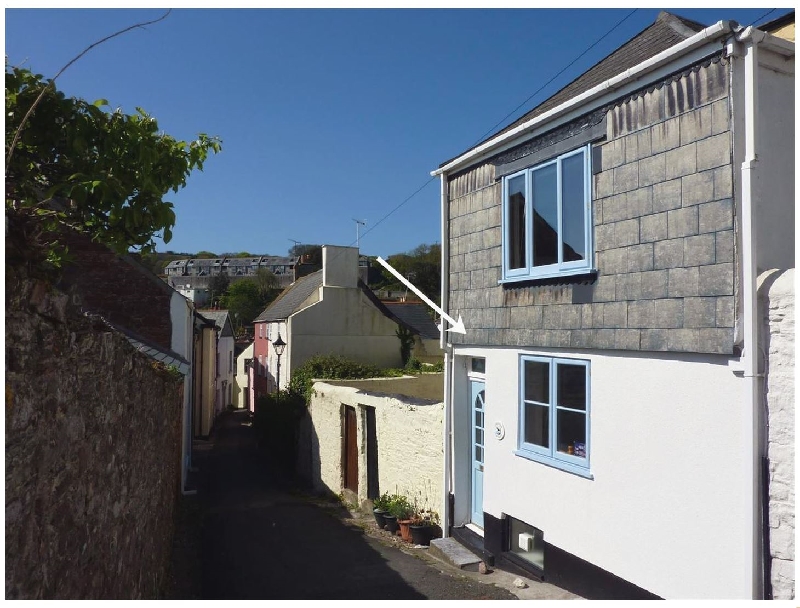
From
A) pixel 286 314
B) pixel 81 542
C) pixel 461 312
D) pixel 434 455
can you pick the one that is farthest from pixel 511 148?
pixel 286 314

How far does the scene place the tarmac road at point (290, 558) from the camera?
319 inches

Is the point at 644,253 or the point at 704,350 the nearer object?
the point at 704,350

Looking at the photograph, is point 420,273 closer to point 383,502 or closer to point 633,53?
point 383,502

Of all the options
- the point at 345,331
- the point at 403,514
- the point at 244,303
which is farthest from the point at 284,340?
the point at 244,303

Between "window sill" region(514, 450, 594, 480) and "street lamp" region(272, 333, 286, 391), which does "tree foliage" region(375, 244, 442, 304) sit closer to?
"street lamp" region(272, 333, 286, 391)

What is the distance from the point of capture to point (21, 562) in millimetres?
2844

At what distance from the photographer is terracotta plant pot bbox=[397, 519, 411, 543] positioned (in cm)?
1064

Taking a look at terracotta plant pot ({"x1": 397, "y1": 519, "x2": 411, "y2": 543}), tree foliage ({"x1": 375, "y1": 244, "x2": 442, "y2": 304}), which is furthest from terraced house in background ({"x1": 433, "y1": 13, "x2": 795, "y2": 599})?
tree foliage ({"x1": 375, "y1": 244, "x2": 442, "y2": 304})

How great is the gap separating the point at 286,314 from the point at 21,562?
22011mm

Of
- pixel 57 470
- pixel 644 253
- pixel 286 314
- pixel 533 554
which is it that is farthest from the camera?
pixel 286 314

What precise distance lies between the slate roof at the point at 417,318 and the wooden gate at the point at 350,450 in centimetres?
1054

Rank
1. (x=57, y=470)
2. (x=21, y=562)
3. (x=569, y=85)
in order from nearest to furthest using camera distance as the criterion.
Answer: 1. (x=21, y=562)
2. (x=57, y=470)
3. (x=569, y=85)

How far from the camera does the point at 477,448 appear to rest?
32.6 feet

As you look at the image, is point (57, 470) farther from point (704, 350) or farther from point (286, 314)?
point (286, 314)
